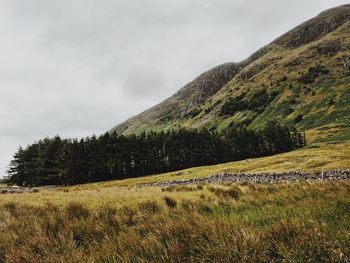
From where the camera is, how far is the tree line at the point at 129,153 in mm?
87562

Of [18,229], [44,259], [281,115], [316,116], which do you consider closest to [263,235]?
[44,259]

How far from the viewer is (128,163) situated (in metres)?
102

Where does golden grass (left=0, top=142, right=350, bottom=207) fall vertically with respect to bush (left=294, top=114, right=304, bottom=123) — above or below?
below

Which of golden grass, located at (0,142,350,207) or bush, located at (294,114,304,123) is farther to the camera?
bush, located at (294,114,304,123)

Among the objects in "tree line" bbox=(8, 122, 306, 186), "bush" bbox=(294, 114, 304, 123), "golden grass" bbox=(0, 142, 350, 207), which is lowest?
"golden grass" bbox=(0, 142, 350, 207)

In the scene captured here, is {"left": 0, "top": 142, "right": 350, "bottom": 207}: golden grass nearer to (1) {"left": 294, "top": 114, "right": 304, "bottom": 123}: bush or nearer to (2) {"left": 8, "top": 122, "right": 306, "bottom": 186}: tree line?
(2) {"left": 8, "top": 122, "right": 306, "bottom": 186}: tree line

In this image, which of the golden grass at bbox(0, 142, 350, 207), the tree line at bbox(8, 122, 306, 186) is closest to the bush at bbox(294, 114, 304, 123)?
the tree line at bbox(8, 122, 306, 186)

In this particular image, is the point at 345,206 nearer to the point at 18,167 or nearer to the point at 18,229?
the point at 18,229

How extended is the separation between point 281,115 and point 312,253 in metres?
184

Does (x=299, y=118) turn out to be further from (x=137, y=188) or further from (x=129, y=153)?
(x=137, y=188)

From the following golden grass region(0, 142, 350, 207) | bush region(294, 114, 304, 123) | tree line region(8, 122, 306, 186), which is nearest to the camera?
golden grass region(0, 142, 350, 207)

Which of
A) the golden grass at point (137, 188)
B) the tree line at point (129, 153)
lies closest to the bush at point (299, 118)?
the tree line at point (129, 153)

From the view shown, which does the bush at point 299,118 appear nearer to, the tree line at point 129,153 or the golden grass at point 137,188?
the tree line at point 129,153

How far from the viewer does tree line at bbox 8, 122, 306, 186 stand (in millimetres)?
87562
